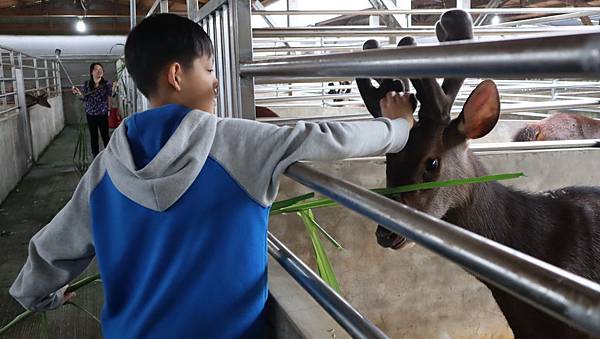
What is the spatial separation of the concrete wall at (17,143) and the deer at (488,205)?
552cm

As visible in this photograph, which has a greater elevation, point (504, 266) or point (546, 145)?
point (504, 266)

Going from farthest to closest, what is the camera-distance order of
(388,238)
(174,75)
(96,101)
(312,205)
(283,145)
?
(96,101) → (388,238) → (312,205) → (174,75) → (283,145)

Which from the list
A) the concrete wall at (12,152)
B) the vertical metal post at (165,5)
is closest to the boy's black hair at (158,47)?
the vertical metal post at (165,5)

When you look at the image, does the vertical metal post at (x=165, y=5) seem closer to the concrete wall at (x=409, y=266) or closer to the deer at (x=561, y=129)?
the concrete wall at (x=409, y=266)

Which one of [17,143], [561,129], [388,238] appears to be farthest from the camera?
[17,143]

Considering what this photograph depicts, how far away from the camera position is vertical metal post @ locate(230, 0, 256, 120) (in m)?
1.65

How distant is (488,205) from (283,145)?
1020 mm

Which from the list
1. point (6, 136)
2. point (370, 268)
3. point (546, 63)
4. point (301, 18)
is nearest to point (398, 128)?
point (546, 63)

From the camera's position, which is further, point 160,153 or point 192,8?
point 192,8

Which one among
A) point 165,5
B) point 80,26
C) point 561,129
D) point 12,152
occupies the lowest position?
point 12,152

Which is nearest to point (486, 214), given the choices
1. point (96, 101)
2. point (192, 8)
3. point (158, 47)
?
point (158, 47)

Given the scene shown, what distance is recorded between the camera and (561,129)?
4508mm

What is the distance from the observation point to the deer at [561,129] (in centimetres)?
448

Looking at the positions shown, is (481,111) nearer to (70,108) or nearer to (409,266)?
(409,266)
